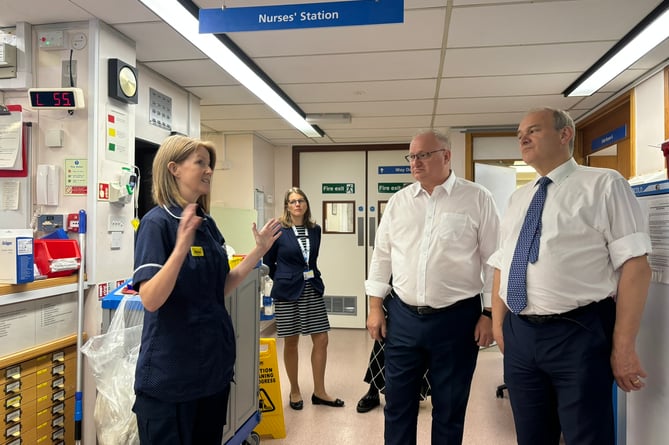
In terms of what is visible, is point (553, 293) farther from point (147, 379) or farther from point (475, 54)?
point (475, 54)

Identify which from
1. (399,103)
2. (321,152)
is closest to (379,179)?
(321,152)

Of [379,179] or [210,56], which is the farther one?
[379,179]

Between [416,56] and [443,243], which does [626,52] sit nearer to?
[416,56]

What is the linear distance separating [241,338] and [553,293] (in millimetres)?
1611

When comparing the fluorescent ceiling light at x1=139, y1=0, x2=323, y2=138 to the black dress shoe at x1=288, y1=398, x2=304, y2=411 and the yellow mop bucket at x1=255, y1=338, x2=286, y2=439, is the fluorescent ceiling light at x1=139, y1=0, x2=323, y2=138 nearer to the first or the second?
the yellow mop bucket at x1=255, y1=338, x2=286, y2=439

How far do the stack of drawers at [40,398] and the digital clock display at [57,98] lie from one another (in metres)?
1.32

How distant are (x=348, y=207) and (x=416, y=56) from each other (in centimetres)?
362

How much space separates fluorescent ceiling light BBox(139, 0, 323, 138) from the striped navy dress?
127cm

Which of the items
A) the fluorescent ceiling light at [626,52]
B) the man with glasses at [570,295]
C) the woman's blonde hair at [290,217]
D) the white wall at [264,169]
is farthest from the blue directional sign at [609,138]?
the white wall at [264,169]

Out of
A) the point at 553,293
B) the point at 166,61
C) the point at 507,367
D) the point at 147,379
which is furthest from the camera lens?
the point at 166,61

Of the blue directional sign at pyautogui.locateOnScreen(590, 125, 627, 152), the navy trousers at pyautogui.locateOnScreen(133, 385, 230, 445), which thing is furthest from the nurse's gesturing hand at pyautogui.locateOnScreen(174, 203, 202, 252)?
the blue directional sign at pyautogui.locateOnScreen(590, 125, 627, 152)

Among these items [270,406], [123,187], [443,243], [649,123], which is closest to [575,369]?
[443,243]

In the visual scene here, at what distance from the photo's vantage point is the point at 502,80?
373 centimetres

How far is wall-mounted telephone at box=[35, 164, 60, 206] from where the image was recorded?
9.00 ft
